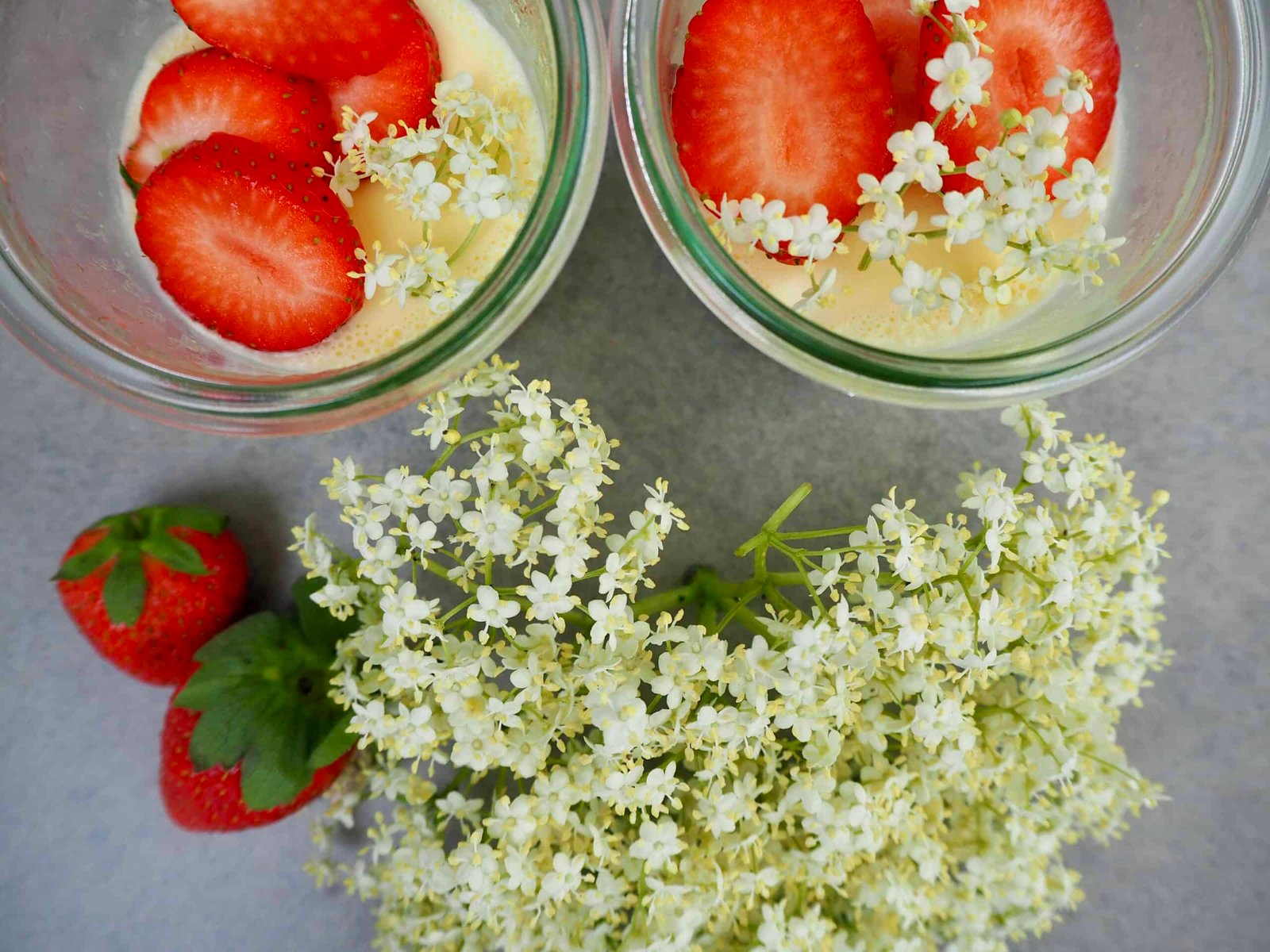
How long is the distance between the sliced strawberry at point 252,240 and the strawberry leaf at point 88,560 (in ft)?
0.87

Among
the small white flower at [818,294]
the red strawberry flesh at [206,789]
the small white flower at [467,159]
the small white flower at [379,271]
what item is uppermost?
the small white flower at [818,294]

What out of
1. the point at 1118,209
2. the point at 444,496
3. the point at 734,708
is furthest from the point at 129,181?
the point at 1118,209

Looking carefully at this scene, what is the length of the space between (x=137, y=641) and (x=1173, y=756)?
999 mm

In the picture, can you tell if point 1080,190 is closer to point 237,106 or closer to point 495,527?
point 495,527

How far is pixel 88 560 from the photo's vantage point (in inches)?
30.8

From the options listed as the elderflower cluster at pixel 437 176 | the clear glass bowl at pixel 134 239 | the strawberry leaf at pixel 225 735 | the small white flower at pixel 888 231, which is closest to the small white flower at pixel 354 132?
the elderflower cluster at pixel 437 176

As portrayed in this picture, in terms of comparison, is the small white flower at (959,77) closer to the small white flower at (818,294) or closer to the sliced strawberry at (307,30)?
the small white flower at (818,294)

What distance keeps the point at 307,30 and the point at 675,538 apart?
50 cm

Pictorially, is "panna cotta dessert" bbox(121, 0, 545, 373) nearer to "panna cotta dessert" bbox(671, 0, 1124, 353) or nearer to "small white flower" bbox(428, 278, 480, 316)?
"small white flower" bbox(428, 278, 480, 316)

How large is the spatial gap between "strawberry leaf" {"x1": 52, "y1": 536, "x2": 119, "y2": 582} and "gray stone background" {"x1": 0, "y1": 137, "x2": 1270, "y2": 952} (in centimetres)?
8

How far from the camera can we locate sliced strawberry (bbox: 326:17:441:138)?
2.12ft

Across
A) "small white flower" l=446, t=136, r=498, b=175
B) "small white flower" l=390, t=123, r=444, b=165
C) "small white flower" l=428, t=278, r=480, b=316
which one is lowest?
"small white flower" l=428, t=278, r=480, b=316

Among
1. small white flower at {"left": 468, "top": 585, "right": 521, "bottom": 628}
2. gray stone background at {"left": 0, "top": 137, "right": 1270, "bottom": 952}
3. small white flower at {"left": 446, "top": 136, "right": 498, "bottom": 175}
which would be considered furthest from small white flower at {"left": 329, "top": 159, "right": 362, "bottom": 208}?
small white flower at {"left": 468, "top": 585, "right": 521, "bottom": 628}

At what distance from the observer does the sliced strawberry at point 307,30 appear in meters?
0.61
